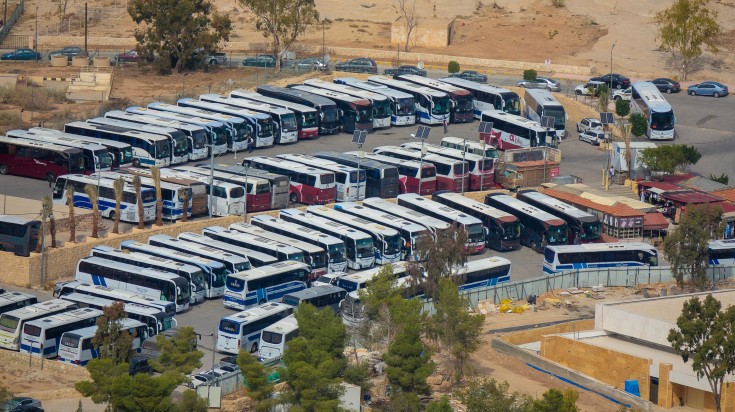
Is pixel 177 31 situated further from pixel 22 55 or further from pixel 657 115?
pixel 657 115

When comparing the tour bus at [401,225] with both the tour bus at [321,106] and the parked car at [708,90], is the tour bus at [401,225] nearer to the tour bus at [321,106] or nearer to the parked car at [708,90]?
the tour bus at [321,106]

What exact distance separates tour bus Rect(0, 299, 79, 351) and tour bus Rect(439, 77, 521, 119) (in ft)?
106

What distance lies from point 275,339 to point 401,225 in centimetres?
1202

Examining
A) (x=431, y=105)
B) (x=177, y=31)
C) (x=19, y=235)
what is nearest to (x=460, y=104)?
(x=431, y=105)

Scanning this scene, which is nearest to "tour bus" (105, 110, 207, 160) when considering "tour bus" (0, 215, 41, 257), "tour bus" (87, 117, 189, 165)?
"tour bus" (87, 117, 189, 165)

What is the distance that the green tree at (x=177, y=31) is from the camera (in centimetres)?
8106

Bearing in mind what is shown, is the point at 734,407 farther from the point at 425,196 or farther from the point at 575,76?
the point at 575,76

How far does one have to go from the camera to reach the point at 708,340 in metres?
42.3

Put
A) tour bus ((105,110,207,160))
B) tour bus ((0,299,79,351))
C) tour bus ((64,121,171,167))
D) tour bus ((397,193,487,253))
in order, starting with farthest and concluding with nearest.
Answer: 1. tour bus ((105,110,207,160))
2. tour bus ((64,121,171,167))
3. tour bus ((397,193,487,253))
4. tour bus ((0,299,79,351))

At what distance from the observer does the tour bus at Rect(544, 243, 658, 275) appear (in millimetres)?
55938

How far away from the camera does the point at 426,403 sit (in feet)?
142

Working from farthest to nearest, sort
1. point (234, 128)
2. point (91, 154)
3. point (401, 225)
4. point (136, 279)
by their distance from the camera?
point (234, 128)
point (91, 154)
point (401, 225)
point (136, 279)

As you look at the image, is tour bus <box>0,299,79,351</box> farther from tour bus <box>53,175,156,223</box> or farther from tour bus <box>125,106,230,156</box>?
tour bus <box>125,106,230,156</box>

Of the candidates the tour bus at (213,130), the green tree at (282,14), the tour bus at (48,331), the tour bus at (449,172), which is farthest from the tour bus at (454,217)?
the green tree at (282,14)
